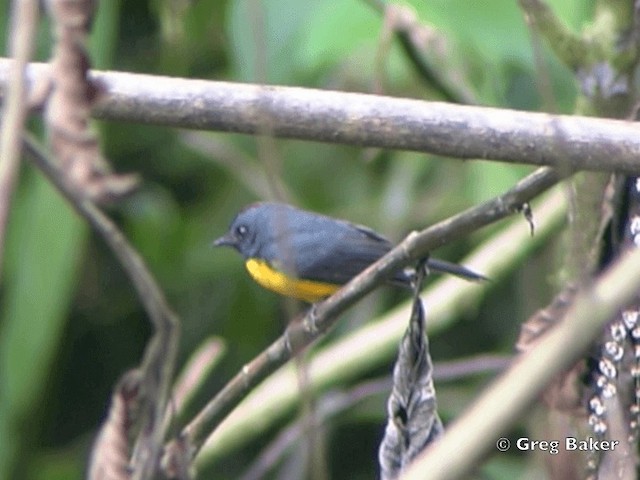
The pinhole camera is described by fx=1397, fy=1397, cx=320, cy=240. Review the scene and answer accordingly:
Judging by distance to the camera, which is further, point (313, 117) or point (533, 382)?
point (313, 117)

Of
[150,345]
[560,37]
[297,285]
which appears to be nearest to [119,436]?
[150,345]

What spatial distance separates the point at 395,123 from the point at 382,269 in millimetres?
152

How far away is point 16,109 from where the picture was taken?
2.42 feet

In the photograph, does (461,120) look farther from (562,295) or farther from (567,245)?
(567,245)

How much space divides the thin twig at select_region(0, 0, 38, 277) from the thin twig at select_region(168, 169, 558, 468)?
53cm

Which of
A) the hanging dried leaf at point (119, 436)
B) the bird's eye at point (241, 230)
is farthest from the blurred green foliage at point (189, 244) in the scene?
the hanging dried leaf at point (119, 436)

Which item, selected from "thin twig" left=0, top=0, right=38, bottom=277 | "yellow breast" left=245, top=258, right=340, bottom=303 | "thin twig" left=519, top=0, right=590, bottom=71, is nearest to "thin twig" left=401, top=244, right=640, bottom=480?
"thin twig" left=0, top=0, right=38, bottom=277

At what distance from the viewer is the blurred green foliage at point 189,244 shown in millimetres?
2986

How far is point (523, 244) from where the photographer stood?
2775 mm

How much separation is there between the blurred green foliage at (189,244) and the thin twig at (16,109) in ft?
6.69

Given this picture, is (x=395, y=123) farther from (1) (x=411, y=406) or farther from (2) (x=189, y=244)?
(2) (x=189, y=244)

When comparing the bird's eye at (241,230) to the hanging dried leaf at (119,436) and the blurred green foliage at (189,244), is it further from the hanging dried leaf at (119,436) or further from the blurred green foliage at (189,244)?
the hanging dried leaf at (119,436)

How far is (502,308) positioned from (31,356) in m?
1.13

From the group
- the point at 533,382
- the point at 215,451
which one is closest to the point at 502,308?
the point at 215,451
